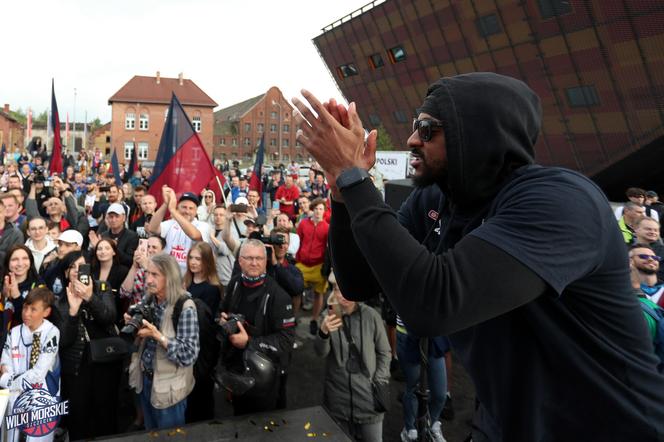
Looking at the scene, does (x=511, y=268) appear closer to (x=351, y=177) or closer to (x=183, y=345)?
(x=351, y=177)

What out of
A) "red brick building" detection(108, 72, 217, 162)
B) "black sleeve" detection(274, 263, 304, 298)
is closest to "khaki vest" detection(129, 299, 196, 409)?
"black sleeve" detection(274, 263, 304, 298)

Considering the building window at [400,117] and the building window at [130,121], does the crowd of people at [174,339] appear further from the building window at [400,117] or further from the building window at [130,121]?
the building window at [130,121]

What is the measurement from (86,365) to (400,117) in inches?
1083

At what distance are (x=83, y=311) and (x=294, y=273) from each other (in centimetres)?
219

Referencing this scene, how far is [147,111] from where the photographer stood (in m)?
57.0

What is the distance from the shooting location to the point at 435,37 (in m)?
24.8

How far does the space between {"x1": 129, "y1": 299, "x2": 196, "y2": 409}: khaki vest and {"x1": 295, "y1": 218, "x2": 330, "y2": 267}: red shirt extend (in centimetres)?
357

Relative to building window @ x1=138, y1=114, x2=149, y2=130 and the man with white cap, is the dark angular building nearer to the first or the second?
the man with white cap

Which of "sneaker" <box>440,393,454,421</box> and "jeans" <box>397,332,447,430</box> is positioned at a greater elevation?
"jeans" <box>397,332,447,430</box>

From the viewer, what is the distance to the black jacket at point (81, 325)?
3.94 meters

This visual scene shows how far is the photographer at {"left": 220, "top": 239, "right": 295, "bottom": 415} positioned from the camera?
3757 millimetres

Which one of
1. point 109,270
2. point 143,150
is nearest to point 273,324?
point 109,270

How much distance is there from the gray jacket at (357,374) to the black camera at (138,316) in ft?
4.76

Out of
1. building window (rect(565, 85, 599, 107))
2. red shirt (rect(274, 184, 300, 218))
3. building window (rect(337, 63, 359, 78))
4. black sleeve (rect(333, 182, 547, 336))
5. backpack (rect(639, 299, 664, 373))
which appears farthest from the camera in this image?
building window (rect(337, 63, 359, 78))
